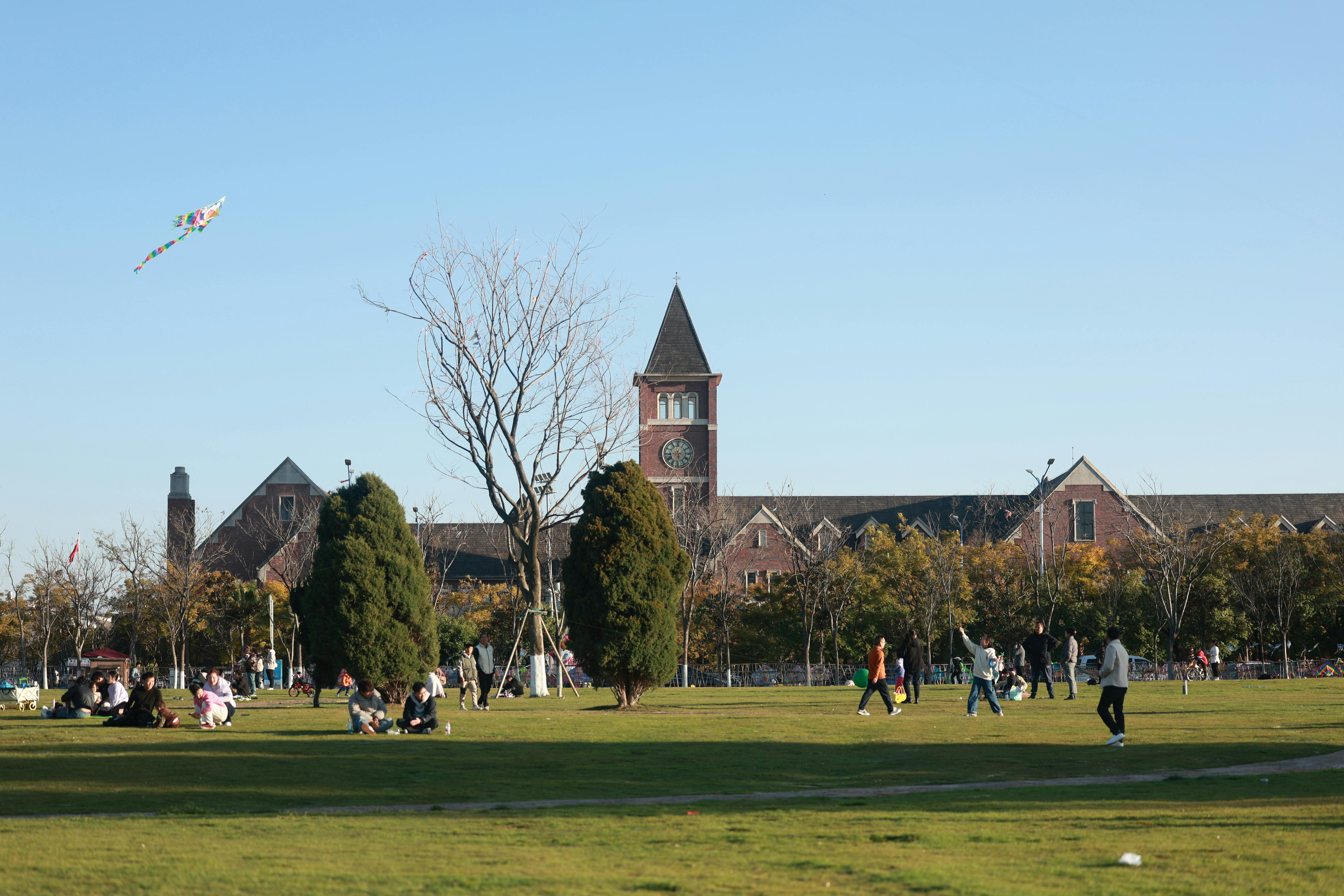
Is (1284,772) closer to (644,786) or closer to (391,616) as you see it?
(644,786)

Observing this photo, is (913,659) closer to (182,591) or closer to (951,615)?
(951,615)

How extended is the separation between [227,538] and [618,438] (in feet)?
170

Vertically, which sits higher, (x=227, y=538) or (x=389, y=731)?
(x=227, y=538)

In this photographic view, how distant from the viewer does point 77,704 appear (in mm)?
24312

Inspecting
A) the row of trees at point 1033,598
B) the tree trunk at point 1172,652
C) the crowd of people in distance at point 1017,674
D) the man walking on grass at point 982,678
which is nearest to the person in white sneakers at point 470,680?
the crowd of people in distance at point 1017,674

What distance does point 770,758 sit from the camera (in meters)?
15.8

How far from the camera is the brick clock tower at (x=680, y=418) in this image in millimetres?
80250

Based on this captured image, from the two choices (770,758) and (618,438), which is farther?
(618,438)

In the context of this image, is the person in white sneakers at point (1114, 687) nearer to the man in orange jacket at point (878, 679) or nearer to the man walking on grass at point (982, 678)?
the man walking on grass at point (982, 678)

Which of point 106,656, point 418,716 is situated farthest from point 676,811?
point 106,656

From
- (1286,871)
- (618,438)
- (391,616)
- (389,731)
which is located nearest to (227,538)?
(618,438)

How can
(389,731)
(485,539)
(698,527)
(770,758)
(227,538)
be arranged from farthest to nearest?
(485,539), (227,538), (698,527), (389,731), (770,758)

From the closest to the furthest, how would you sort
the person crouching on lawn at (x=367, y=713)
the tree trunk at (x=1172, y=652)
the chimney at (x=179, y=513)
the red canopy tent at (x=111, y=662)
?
the person crouching on lawn at (x=367, y=713) → the red canopy tent at (x=111, y=662) → the tree trunk at (x=1172, y=652) → the chimney at (x=179, y=513)

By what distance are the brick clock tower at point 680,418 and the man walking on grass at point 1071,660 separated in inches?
1910
